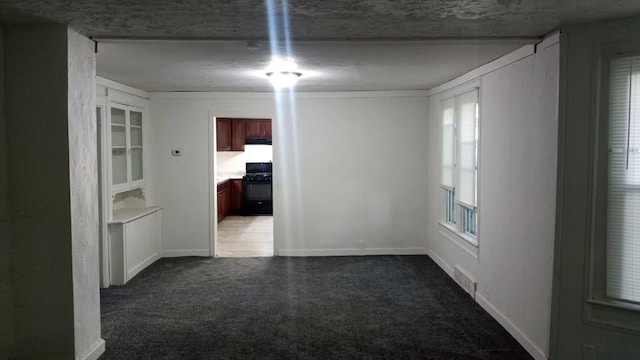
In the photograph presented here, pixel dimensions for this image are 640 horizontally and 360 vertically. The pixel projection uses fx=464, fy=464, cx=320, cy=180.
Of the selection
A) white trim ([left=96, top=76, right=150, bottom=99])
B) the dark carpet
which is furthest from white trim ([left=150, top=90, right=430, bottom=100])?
the dark carpet

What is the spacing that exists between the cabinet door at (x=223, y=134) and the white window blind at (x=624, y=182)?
7963 mm

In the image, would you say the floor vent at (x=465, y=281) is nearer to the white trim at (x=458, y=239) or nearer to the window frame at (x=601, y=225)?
the white trim at (x=458, y=239)

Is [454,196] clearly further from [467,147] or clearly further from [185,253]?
[185,253]

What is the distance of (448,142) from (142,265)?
13.3ft

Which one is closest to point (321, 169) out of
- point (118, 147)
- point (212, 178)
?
point (212, 178)

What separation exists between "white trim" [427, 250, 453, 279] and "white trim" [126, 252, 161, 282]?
12.1 ft

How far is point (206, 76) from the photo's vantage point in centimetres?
491

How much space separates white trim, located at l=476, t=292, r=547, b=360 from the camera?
3287 millimetres

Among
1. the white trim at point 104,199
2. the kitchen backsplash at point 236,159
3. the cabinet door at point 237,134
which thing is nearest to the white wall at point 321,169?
the white trim at point 104,199

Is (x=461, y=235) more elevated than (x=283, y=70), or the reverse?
(x=283, y=70)

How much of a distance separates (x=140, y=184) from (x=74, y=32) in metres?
3.37

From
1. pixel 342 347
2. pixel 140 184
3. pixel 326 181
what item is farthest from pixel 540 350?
pixel 140 184

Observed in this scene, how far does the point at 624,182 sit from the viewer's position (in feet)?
9.28

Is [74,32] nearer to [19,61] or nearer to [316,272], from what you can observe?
[19,61]
